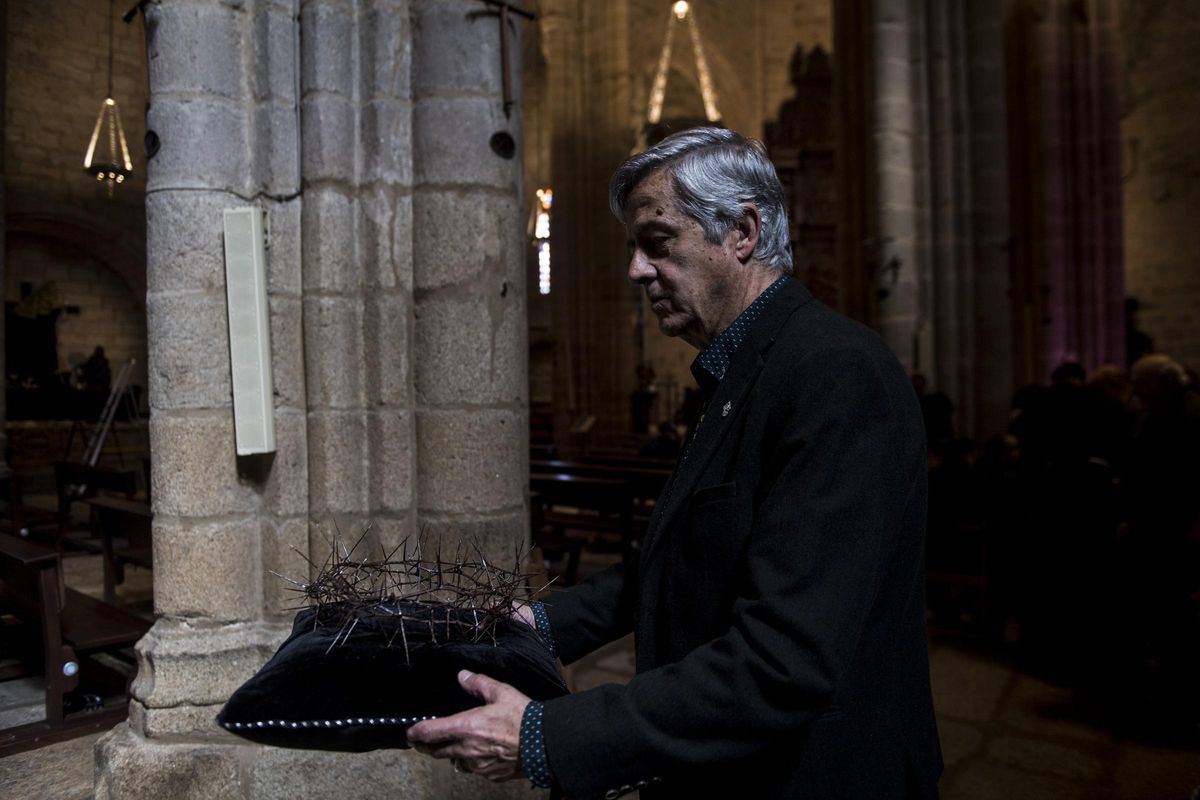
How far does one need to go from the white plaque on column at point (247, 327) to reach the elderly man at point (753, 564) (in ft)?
5.22

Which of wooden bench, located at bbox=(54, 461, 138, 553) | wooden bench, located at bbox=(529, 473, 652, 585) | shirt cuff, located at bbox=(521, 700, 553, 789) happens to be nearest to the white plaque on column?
shirt cuff, located at bbox=(521, 700, 553, 789)

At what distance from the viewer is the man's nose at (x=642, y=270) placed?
A: 1.45m

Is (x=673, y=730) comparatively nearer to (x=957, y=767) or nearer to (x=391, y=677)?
(x=391, y=677)

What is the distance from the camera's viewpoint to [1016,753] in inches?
137

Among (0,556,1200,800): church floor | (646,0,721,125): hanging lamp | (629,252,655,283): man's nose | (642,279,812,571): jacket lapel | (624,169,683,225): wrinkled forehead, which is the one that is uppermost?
(646,0,721,125): hanging lamp

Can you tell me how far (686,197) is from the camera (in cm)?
138

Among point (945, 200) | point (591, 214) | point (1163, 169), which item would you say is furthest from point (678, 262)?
point (1163, 169)

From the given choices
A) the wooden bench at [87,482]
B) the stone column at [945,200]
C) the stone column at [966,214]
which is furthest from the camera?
the stone column at [966,214]

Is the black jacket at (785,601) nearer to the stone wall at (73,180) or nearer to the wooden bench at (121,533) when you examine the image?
the wooden bench at (121,533)

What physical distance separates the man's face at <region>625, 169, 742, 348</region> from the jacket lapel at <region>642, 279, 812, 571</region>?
0.08m

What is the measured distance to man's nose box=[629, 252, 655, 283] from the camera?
4.75 feet

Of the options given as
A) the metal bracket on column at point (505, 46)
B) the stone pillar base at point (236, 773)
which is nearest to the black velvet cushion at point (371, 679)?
the stone pillar base at point (236, 773)

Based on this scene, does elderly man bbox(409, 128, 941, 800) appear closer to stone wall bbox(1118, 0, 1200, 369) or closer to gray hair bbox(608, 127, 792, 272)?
gray hair bbox(608, 127, 792, 272)

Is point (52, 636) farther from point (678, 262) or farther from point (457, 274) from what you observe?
point (678, 262)
